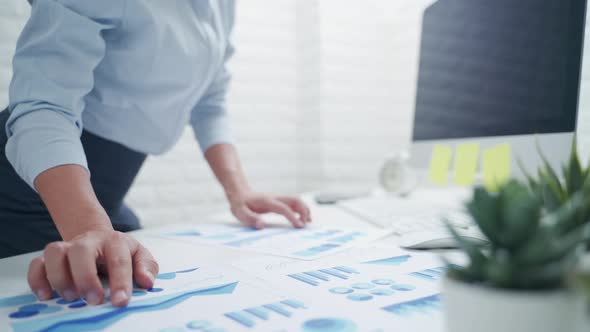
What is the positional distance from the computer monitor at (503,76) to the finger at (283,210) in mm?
405

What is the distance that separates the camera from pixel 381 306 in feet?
1.17

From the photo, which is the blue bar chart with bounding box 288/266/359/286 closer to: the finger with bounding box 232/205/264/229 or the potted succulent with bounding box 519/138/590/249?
the potted succulent with bounding box 519/138/590/249

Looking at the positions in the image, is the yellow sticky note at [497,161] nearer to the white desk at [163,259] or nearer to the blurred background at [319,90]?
the white desk at [163,259]

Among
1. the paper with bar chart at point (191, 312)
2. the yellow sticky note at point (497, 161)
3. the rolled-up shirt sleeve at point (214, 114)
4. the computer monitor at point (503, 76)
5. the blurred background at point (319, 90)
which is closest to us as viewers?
the paper with bar chart at point (191, 312)

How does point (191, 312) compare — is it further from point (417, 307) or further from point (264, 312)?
point (417, 307)

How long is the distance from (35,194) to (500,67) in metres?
0.91

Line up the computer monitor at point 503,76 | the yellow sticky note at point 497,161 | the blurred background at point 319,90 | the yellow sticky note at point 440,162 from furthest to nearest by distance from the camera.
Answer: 1. the blurred background at point 319,90
2. the yellow sticky note at point 440,162
3. the yellow sticky note at point 497,161
4. the computer monitor at point 503,76

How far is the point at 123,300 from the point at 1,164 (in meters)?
0.56

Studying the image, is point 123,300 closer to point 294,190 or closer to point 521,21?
point 521,21

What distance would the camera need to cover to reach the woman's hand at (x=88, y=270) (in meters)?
0.40

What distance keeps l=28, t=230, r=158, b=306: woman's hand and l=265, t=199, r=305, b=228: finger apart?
353 mm

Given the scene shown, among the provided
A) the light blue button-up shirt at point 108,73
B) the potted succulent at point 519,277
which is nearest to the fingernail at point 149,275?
the light blue button-up shirt at point 108,73

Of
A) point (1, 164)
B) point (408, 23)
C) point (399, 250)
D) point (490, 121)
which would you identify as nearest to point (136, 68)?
point (1, 164)

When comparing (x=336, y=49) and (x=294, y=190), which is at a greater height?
(x=336, y=49)
